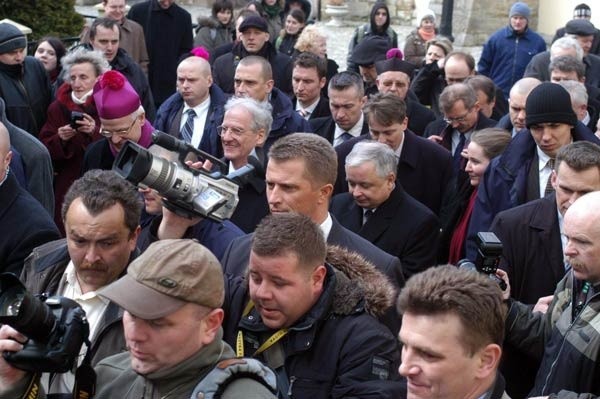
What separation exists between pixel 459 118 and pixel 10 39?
374 cm

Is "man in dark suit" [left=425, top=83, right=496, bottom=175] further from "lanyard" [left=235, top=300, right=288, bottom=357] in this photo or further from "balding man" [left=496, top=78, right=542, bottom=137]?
"lanyard" [left=235, top=300, right=288, bottom=357]

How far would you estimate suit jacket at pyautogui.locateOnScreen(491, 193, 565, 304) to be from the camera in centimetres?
655

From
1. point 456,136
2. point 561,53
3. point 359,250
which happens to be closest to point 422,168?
point 456,136

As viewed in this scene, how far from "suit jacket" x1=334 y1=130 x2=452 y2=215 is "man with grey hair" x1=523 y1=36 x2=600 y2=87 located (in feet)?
11.3

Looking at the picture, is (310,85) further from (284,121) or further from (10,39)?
(10,39)

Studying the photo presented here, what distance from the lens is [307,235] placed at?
4.80 metres

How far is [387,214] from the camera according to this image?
722cm

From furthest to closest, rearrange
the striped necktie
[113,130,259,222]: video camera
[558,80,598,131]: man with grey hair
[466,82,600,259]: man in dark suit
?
the striped necktie → [558,80,598,131]: man with grey hair → [466,82,600,259]: man in dark suit → [113,130,259,222]: video camera

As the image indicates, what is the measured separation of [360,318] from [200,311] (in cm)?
89

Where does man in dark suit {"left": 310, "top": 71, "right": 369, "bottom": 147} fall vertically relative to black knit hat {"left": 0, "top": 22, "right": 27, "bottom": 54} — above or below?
below

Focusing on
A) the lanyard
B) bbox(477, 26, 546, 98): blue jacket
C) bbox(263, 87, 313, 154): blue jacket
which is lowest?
bbox(477, 26, 546, 98): blue jacket

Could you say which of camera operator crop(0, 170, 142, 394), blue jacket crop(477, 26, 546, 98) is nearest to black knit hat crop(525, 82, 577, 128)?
camera operator crop(0, 170, 142, 394)

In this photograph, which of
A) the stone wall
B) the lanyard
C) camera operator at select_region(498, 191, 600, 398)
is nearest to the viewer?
the lanyard

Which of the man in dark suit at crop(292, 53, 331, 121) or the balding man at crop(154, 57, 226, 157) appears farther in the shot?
the man in dark suit at crop(292, 53, 331, 121)
